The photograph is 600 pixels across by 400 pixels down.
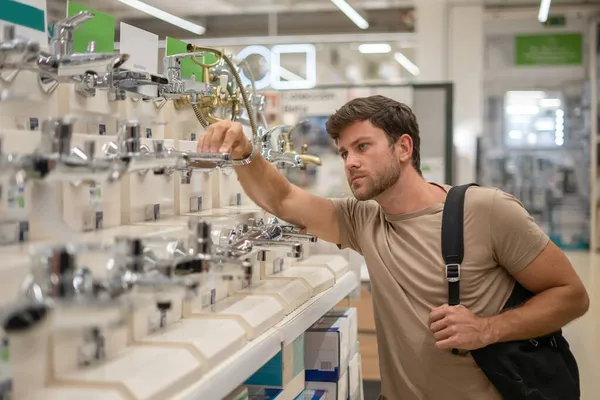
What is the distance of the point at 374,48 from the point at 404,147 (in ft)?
24.7

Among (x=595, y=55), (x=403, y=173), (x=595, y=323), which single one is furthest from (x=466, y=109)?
(x=403, y=173)

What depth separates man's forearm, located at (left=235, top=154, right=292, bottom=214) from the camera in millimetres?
2191

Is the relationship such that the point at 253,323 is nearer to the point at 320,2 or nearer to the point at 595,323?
the point at 595,323

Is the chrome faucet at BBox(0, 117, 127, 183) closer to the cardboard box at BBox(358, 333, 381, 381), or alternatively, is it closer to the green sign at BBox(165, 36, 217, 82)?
the green sign at BBox(165, 36, 217, 82)

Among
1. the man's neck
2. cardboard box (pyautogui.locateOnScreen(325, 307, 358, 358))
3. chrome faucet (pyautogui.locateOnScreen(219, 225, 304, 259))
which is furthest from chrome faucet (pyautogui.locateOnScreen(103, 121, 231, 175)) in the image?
cardboard box (pyautogui.locateOnScreen(325, 307, 358, 358))

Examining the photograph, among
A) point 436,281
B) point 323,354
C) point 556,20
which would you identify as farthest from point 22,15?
point 556,20

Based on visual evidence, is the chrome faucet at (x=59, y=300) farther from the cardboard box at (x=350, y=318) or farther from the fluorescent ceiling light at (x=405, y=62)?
the fluorescent ceiling light at (x=405, y=62)

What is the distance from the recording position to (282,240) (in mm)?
2025

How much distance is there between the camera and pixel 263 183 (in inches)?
87.2

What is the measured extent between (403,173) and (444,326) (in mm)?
495

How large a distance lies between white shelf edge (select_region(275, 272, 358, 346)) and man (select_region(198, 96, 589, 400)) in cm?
19

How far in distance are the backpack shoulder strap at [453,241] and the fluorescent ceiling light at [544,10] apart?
20.4 ft

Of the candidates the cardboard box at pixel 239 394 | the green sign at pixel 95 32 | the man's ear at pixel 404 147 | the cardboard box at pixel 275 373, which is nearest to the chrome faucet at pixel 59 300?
the cardboard box at pixel 239 394

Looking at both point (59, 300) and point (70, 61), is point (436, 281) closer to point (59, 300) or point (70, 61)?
point (70, 61)
